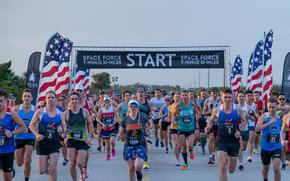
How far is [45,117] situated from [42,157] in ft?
2.43

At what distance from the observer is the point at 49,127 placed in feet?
32.3

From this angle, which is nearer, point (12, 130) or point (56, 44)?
point (12, 130)

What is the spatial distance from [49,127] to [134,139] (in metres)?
1.66

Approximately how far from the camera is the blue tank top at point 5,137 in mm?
8672

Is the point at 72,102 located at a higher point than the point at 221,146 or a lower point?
higher

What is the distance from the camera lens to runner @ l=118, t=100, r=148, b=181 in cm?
1011

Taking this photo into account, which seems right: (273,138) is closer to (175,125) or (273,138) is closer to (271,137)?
(271,137)

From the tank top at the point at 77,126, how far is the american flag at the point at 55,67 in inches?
215

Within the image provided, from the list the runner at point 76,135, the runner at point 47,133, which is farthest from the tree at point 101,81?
the runner at point 47,133

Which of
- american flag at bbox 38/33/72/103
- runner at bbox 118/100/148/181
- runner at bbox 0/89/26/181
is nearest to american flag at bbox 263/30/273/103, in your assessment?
american flag at bbox 38/33/72/103

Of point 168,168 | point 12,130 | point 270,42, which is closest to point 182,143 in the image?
point 168,168

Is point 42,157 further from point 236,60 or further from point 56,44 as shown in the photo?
point 236,60

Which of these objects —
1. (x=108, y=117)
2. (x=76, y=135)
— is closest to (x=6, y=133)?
(x=76, y=135)

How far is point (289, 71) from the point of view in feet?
62.9
